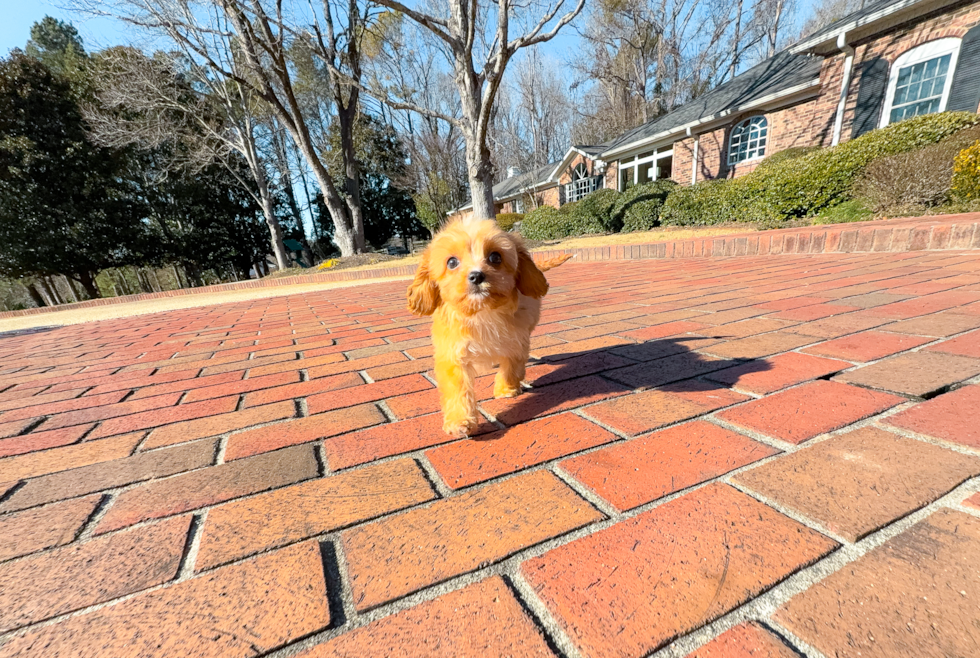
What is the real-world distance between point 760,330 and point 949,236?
13.5 feet

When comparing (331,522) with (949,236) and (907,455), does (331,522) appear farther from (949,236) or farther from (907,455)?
(949,236)

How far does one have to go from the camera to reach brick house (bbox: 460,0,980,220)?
10445 millimetres

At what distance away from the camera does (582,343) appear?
2.67 m

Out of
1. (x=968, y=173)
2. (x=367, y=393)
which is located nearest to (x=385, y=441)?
(x=367, y=393)

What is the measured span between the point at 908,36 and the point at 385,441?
57.0 feet

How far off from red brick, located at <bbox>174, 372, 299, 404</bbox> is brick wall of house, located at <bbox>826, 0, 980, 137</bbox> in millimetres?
17053

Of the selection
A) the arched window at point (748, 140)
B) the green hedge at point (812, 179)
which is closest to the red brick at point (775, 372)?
the green hedge at point (812, 179)

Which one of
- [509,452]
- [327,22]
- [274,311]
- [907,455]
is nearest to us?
[907,455]

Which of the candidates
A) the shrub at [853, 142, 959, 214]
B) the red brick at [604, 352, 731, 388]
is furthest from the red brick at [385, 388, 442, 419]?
the shrub at [853, 142, 959, 214]

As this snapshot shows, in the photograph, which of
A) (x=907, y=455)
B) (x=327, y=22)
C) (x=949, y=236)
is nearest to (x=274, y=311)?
(x=907, y=455)

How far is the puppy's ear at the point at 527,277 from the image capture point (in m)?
1.86

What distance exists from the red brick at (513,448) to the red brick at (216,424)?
91cm

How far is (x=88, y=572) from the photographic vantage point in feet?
3.38

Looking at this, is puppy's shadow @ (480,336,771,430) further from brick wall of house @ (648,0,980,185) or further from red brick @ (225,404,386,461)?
brick wall of house @ (648,0,980,185)
